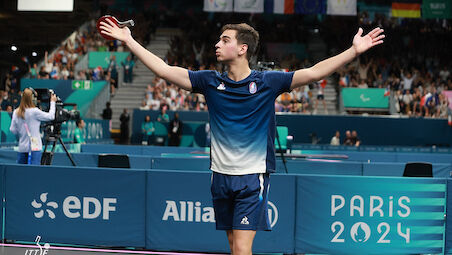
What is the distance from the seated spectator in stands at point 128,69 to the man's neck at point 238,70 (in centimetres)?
2494

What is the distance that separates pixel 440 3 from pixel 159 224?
23.0 metres

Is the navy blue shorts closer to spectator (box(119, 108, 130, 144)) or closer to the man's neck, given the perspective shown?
the man's neck

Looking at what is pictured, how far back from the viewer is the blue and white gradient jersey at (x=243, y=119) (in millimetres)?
3770

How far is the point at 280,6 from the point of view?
2612 cm

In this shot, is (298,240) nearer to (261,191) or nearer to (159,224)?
(159,224)

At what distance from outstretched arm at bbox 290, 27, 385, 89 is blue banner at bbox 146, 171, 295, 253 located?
385 cm

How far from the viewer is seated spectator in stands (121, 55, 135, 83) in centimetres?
2828

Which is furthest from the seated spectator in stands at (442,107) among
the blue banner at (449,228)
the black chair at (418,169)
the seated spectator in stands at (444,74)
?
the blue banner at (449,228)

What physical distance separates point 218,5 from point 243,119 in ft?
73.8

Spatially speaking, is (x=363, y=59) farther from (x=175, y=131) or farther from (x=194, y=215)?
(x=194, y=215)

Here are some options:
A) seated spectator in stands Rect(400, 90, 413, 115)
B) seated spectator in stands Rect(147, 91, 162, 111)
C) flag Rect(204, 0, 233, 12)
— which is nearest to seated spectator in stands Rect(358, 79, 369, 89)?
seated spectator in stands Rect(400, 90, 413, 115)

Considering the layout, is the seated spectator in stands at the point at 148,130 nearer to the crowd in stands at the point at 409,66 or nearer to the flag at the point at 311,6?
the flag at the point at 311,6

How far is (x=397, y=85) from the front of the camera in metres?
25.9

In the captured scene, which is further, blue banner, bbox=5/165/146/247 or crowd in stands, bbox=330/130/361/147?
Answer: crowd in stands, bbox=330/130/361/147
